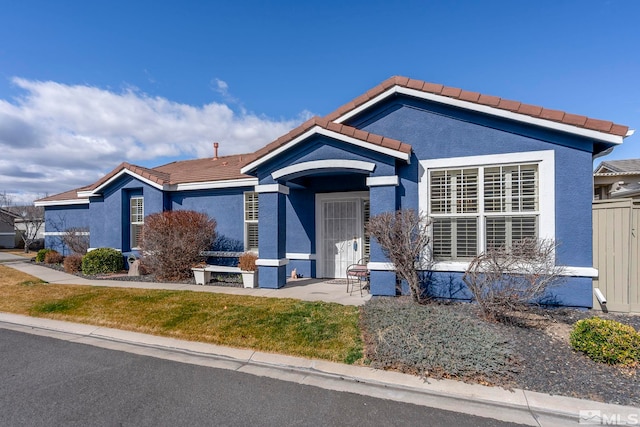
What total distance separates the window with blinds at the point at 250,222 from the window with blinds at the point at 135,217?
4.73 m

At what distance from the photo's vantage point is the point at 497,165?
7.03m

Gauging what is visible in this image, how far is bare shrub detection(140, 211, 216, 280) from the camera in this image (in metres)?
10.2

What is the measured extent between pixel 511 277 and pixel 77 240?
17053 millimetres

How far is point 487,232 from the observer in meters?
7.12

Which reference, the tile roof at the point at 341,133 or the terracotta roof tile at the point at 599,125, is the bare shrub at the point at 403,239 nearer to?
the tile roof at the point at 341,133

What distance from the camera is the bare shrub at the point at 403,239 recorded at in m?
6.70

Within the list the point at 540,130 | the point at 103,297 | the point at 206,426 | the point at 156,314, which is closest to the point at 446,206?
the point at 540,130

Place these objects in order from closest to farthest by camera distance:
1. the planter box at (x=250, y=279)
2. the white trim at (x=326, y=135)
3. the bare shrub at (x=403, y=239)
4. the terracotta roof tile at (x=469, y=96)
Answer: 1. the bare shrub at (x=403, y=239)
2. the terracotta roof tile at (x=469, y=96)
3. the white trim at (x=326, y=135)
4. the planter box at (x=250, y=279)

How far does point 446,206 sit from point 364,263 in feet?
10.8

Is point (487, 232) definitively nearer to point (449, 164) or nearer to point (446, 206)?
point (446, 206)

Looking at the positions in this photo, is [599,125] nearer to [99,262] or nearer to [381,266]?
[381,266]

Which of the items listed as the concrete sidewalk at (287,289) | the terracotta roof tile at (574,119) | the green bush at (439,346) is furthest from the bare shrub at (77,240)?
the terracotta roof tile at (574,119)

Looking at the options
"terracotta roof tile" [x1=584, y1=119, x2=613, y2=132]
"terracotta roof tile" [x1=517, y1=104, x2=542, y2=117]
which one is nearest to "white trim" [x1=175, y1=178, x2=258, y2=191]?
"terracotta roof tile" [x1=517, y1=104, x2=542, y2=117]

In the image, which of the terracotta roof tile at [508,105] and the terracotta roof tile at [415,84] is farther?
the terracotta roof tile at [415,84]
